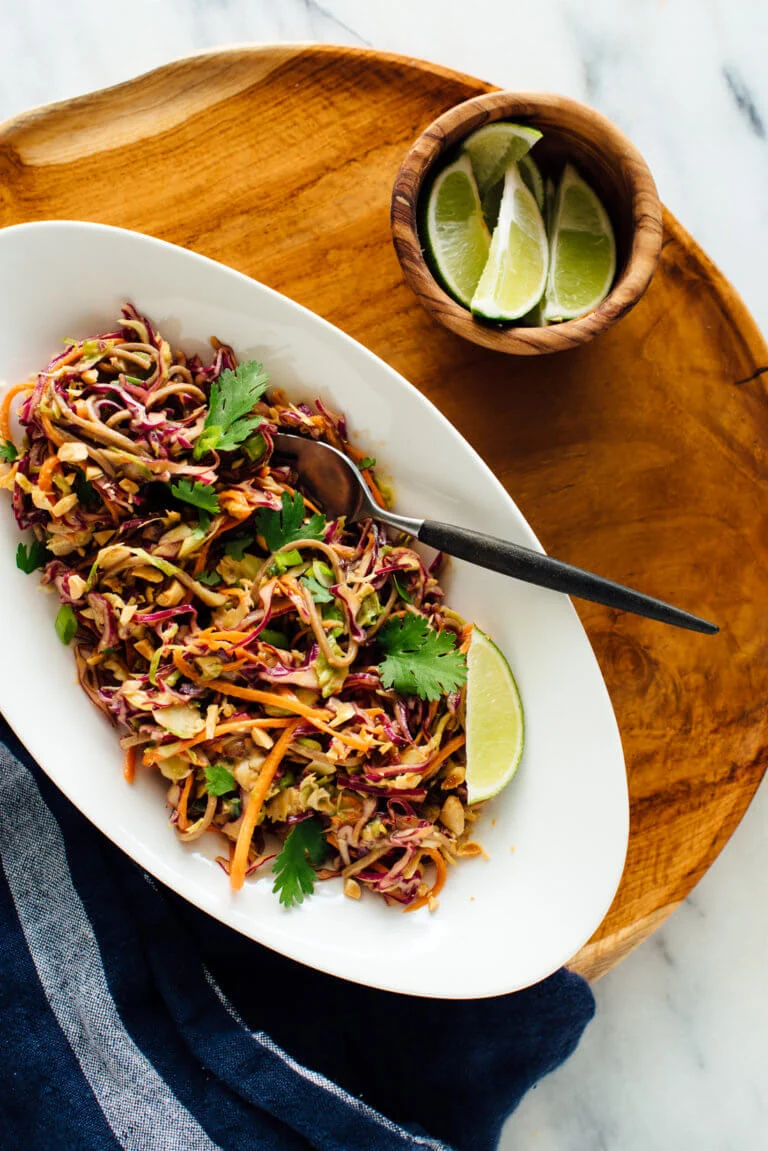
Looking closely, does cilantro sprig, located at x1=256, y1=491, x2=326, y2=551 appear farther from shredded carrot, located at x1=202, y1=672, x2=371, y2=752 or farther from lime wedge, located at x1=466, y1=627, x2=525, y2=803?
lime wedge, located at x1=466, y1=627, x2=525, y2=803

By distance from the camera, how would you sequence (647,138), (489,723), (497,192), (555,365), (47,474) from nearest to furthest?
(47,474) → (489,723) → (497,192) → (555,365) → (647,138)

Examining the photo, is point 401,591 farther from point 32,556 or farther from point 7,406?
point 7,406

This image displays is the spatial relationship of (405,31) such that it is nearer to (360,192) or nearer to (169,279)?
(360,192)

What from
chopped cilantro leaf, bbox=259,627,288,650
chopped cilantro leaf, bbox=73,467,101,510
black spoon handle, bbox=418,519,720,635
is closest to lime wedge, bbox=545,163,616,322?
black spoon handle, bbox=418,519,720,635

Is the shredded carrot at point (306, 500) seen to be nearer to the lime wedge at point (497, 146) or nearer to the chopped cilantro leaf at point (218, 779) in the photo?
the chopped cilantro leaf at point (218, 779)

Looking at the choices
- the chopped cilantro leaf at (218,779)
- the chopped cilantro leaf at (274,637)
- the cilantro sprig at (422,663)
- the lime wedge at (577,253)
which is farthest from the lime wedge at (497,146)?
the chopped cilantro leaf at (218,779)

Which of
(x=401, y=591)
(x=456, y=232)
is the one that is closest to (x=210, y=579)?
(x=401, y=591)
